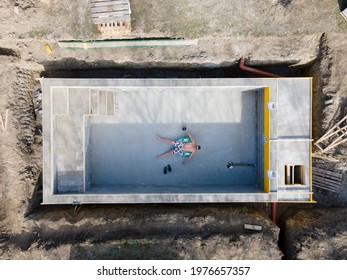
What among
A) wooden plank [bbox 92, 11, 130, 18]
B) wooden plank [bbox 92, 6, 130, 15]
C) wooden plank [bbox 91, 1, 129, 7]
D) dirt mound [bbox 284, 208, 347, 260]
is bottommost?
dirt mound [bbox 284, 208, 347, 260]

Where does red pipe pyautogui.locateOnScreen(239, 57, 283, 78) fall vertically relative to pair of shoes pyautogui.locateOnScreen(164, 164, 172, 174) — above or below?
above

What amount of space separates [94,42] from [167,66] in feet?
9.95

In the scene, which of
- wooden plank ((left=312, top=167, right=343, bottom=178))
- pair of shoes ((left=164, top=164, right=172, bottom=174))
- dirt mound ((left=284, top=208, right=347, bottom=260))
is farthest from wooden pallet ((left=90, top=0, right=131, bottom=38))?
dirt mound ((left=284, top=208, right=347, bottom=260))

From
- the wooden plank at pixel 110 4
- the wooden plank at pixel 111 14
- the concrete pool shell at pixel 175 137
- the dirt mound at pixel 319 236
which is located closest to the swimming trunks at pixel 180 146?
the concrete pool shell at pixel 175 137

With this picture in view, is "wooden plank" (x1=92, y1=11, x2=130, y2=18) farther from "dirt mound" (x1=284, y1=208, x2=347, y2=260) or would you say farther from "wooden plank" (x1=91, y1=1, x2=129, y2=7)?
"dirt mound" (x1=284, y1=208, x2=347, y2=260)

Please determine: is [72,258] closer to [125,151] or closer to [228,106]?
[125,151]

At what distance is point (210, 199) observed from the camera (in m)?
10.8

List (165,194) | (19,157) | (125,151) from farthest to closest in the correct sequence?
(125,151) → (19,157) → (165,194)

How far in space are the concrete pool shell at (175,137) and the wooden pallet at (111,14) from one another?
199 centimetres

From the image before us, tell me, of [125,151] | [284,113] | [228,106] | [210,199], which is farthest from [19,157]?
[284,113]

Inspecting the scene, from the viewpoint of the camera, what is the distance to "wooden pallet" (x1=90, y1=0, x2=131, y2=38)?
1033 centimetres

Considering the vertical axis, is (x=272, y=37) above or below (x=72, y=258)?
above

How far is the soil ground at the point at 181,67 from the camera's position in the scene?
36.1 feet

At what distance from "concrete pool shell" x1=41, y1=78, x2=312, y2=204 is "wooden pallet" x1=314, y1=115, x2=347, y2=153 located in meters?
1.17
